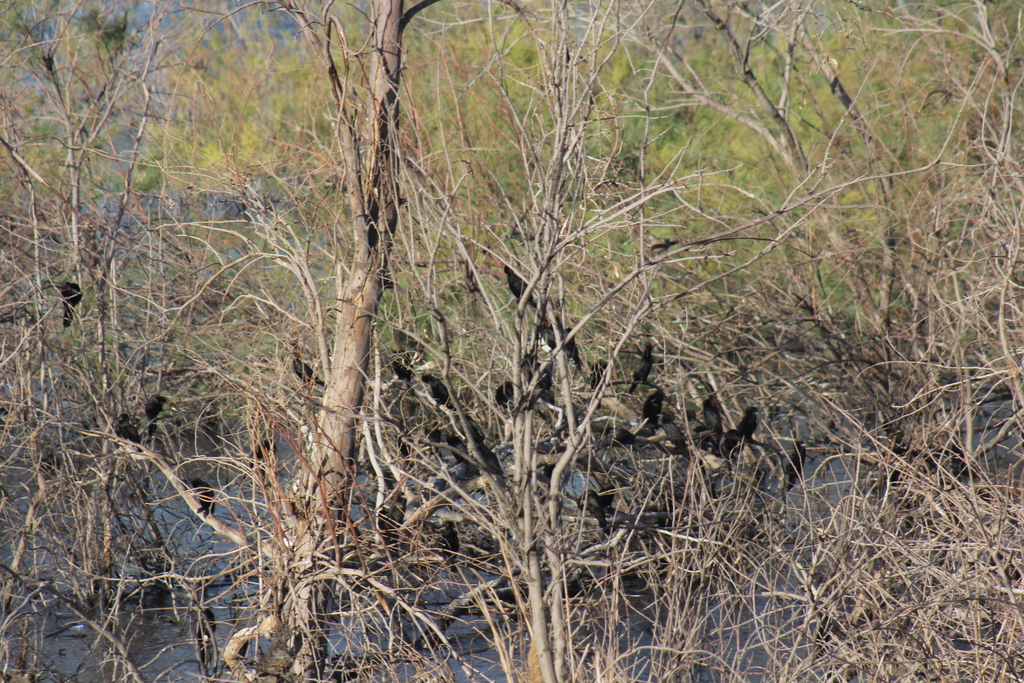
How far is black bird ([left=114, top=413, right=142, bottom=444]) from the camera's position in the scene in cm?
589

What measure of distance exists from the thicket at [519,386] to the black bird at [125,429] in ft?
0.10

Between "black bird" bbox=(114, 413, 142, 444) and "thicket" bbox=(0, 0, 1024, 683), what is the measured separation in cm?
3

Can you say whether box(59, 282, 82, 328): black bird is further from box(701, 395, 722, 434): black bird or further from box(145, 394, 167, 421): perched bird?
box(701, 395, 722, 434): black bird

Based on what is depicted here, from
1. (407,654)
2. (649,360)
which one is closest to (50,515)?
(407,654)

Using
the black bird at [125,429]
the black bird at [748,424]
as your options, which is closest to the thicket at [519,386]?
the black bird at [125,429]

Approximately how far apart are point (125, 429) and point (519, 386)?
3.38 metres

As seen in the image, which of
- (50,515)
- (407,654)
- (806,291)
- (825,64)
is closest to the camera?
(407,654)

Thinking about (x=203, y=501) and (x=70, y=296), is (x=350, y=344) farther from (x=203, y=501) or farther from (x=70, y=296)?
(x=70, y=296)

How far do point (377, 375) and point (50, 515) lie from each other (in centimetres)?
221

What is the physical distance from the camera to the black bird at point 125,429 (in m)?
5.89

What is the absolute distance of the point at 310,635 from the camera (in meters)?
4.45

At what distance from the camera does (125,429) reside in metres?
5.88

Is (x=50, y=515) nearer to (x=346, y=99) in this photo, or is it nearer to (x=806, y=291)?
(x=346, y=99)

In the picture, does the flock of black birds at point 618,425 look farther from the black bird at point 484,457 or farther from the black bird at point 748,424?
the black bird at point 484,457
